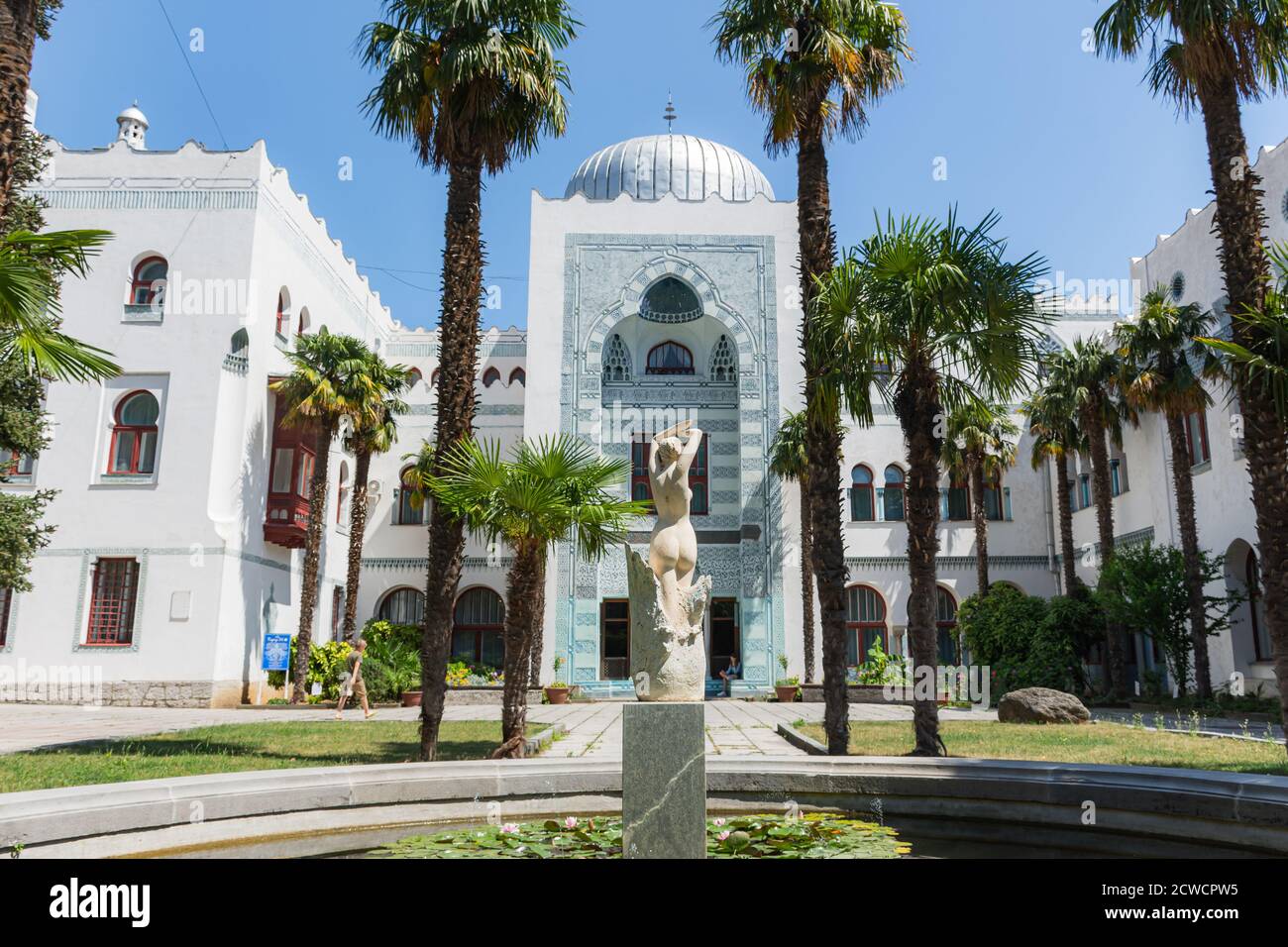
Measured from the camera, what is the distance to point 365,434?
24688 mm

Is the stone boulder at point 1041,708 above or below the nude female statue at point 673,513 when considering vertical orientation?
below

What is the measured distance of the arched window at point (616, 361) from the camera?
3002 centimetres

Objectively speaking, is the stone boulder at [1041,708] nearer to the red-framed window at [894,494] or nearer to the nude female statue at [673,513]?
the nude female statue at [673,513]

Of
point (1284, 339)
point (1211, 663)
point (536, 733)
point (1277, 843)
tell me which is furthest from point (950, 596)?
point (1277, 843)

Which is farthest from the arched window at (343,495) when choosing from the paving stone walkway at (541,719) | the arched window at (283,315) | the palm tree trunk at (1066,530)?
the palm tree trunk at (1066,530)

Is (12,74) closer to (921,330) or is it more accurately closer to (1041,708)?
(921,330)

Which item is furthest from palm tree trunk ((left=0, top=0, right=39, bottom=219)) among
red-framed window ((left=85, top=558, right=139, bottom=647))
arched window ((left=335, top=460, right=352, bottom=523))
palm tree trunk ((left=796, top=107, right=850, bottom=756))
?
arched window ((left=335, top=460, right=352, bottom=523))

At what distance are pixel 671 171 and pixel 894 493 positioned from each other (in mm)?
14682

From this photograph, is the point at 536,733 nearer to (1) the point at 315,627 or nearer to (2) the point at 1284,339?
(2) the point at 1284,339

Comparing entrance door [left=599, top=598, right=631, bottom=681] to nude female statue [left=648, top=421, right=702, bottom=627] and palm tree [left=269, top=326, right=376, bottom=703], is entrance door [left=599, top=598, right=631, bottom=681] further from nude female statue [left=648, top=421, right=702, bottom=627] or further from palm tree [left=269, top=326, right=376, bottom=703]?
nude female statue [left=648, top=421, right=702, bottom=627]

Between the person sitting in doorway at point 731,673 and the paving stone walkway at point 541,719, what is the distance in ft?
7.43

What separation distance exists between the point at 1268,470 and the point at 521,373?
87.7ft

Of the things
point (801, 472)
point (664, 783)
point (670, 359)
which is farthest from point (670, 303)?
point (664, 783)


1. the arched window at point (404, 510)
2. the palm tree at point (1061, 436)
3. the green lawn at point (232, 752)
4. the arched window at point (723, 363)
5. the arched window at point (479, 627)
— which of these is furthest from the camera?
the arched window at point (404, 510)
